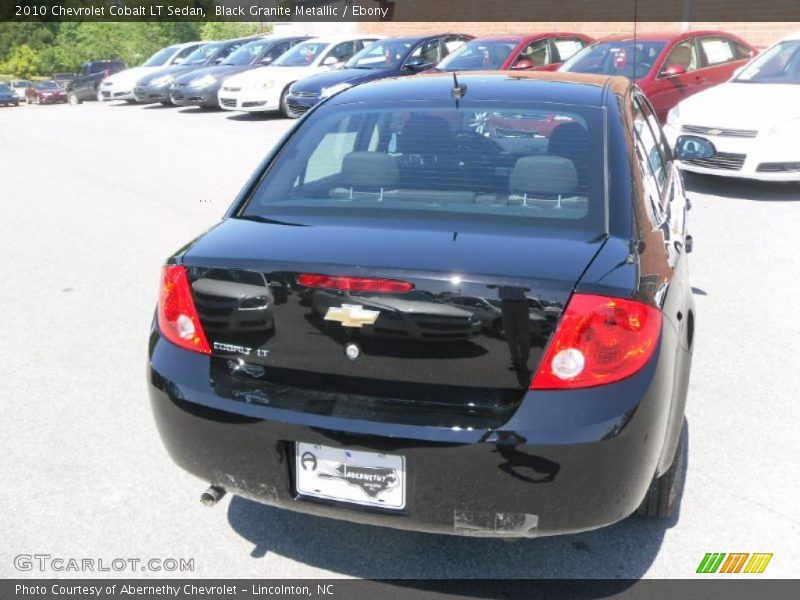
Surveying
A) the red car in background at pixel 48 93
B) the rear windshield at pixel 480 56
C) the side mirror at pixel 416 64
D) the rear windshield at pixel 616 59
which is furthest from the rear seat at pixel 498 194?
the red car in background at pixel 48 93

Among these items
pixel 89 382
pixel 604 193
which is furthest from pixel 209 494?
pixel 89 382

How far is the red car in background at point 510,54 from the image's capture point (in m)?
14.7

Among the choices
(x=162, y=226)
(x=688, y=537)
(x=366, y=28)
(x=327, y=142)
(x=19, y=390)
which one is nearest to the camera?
(x=688, y=537)

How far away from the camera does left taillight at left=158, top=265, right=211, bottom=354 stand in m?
2.91

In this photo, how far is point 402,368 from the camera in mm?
2643

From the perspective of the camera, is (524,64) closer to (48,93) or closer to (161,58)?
(161,58)

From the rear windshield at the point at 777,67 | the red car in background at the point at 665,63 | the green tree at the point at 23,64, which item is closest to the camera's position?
the rear windshield at the point at 777,67

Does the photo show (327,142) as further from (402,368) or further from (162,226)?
(162,226)

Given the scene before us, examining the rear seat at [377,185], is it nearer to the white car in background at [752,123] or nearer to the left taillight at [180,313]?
the left taillight at [180,313]

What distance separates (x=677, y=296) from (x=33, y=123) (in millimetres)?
20863

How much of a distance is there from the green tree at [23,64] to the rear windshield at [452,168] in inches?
2795

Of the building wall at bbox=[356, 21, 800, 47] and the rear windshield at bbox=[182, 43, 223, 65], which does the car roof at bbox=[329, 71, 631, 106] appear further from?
the rear windshield at bbox=[182, 43, 223, 65]

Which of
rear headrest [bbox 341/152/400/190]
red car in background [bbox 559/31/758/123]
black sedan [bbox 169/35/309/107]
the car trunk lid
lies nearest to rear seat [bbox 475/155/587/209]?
the car trunk lid

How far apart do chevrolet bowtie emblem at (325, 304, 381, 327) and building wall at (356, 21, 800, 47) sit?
16639 mm
